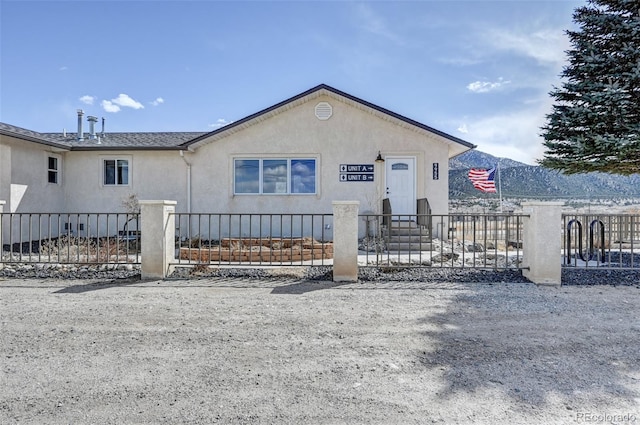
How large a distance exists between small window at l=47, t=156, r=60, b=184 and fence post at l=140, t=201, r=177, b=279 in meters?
8.64

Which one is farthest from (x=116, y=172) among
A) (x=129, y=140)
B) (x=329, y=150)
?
(x=329, y=150)

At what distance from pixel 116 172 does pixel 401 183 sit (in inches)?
396

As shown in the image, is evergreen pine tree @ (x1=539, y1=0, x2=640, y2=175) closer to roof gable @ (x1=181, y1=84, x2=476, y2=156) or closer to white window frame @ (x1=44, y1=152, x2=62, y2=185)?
roof gable @ (x1=181, y1=84, x2=476, y2=156)

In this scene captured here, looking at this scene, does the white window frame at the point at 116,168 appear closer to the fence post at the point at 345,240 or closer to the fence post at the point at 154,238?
the fence post at the point at 154,238

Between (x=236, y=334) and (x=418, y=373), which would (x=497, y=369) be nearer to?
(x=418, y=373)

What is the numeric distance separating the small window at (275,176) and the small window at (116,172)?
4.11m

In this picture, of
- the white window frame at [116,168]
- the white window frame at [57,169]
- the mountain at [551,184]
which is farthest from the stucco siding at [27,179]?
the mountain at [551,184]

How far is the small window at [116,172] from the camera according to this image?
44.2ft

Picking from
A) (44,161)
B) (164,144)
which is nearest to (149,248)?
(164,144)

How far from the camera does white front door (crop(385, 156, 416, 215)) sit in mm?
12492

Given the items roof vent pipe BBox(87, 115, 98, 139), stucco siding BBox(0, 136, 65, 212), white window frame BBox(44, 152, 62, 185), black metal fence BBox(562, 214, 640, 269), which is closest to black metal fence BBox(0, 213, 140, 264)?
stucco siding BBox(0, 136, 65, 212)

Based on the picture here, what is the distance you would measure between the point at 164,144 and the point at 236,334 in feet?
36.7

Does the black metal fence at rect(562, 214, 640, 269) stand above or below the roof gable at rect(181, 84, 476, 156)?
below

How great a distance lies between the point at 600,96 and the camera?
8.55m
